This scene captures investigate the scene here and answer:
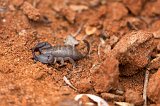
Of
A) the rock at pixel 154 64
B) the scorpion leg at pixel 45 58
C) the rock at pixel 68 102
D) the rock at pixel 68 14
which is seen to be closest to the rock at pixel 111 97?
the rock at pixel 68 102

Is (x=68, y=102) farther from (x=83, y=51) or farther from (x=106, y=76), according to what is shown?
(x=83, y=51)

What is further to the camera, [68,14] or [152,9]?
[152,9]

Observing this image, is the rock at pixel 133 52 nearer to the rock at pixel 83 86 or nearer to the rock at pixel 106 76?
the rock at pixel 106 76

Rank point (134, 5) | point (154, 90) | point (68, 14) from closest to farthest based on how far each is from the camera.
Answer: point (154, 90) → point (68, 14) → point (134, 5)

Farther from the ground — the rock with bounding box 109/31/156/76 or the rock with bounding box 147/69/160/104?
the rock with bounding box 109/31/156/76

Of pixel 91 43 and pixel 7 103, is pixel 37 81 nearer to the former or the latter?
pixel 7 103

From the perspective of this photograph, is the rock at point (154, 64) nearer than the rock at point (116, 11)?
Yes

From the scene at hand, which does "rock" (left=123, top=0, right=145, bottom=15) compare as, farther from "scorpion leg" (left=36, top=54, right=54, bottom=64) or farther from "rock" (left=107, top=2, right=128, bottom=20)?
"scorpion leg" (left=36, top=54, right=54, bottom=64)

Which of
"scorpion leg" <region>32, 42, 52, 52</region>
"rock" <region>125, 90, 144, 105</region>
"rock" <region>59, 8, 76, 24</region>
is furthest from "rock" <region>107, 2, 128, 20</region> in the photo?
"rock" <region>125, 90, 144, 105</region>

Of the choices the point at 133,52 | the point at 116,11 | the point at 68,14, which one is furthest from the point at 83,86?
the point at 116,11
